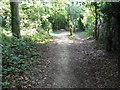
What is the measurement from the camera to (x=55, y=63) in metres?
6.70

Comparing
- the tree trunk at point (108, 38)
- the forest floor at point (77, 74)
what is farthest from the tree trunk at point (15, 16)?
the tree trunk at point (108, 38)

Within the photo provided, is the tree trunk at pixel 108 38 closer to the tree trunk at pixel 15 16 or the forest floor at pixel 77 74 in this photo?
the forest floor at pixel 77 74

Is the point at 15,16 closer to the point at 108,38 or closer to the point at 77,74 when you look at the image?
the point at 77,74

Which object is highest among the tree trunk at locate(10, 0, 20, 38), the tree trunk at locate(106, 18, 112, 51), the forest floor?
the tree trunk at locate(10, 0, 20, 38)

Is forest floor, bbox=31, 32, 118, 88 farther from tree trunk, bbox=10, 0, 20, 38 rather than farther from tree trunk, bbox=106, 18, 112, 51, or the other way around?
tree trunk, bbox=10, 0, 20, 38

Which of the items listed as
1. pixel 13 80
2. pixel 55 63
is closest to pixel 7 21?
pixel 55 63

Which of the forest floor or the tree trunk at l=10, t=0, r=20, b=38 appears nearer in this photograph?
the forest floor

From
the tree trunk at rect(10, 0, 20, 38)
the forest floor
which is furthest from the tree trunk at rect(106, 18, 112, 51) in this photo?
the tree trunk at rect(10, 0, 20, 38)

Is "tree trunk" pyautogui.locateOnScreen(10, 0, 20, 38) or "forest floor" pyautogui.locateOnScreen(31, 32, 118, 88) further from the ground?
"tree trunk" pyautogui.locateOnScreen(10, 0, 20, 38)

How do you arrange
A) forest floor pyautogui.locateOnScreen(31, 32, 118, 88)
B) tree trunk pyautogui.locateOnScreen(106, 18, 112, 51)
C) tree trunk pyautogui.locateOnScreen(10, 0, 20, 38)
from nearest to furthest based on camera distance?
forest floor pyautogui.locateOnScreen(31, 32, 118, 88) → tree trunk pyautogui.locateOnScreen(106, 18, 112, 51) → tree trunk pyautogui.locateOnScreen(10, 0, 20, 38)

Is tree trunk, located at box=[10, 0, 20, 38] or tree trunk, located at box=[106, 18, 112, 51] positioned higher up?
tree trunk, located at box=[10, 0, 20, 38]

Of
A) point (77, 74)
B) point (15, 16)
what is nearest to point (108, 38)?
point (77, 74)

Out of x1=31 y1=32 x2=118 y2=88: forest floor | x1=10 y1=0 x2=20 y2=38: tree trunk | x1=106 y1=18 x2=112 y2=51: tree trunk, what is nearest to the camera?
→ x1=31 y1=32 x2=118 y2=88: forest floor

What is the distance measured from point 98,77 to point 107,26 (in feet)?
12.7
